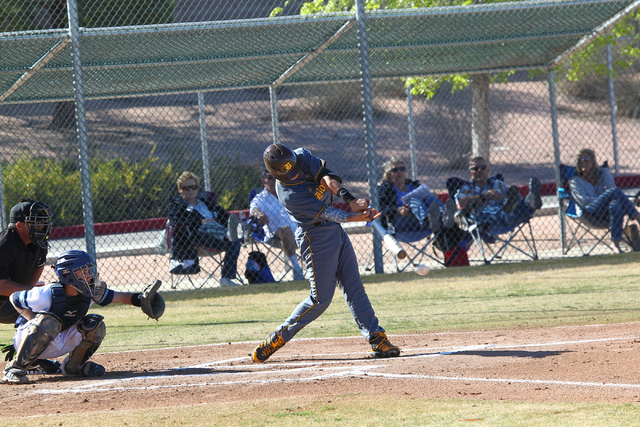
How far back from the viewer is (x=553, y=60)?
11398 millimetres

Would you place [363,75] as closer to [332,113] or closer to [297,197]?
[297,197]

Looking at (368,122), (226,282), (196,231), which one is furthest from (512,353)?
(196,231)

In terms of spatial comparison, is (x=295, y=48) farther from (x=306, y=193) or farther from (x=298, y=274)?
(x=306, y=193)

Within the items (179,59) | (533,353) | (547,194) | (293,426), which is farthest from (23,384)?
(547,194)

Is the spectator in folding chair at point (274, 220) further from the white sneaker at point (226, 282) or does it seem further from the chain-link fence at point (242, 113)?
the chain-link fence at point (242, 113)

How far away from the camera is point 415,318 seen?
708cm

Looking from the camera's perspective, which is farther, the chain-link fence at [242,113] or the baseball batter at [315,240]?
the chain-link fence at [242,113]

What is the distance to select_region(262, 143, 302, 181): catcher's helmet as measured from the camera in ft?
16.7

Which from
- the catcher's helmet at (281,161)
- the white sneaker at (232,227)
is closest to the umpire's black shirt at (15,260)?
the catcher's helmet at (281,161)

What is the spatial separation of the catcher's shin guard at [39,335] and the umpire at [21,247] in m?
0.64

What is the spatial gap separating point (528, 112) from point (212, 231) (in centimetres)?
2865

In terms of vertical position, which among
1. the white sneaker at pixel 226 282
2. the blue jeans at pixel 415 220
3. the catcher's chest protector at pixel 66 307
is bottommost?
the white sneaker at pixel 226 282

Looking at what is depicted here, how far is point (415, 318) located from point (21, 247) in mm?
3548

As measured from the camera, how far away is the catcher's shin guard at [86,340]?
16.4 feet
